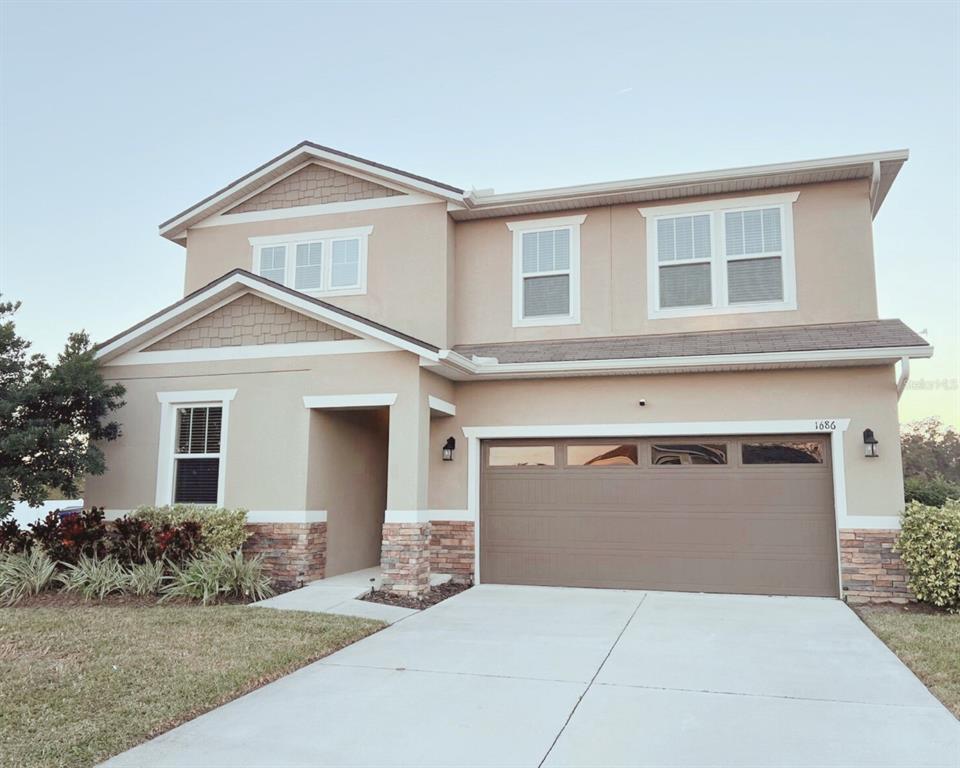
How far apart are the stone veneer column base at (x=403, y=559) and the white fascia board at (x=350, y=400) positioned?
1.76m

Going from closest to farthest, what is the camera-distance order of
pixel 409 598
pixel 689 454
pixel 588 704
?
pixel 588 704 → pixel 409 598 → pixel 689 454

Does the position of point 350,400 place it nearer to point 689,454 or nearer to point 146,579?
point 146,579

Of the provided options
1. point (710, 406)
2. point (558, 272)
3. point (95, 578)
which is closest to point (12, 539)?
point (95, 578)

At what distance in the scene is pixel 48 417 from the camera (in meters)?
11.2

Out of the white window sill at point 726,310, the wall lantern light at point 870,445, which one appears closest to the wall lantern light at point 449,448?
the white window sill at point 726,310

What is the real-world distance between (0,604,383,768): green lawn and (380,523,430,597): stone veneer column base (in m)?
1.66

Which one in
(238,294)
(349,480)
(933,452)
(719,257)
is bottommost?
(349,480)

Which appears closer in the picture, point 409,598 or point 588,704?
point 588,704

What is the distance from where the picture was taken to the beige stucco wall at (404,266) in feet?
41.5

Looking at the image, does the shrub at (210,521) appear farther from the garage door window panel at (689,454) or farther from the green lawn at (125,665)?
the garage door window panel at (689,454)

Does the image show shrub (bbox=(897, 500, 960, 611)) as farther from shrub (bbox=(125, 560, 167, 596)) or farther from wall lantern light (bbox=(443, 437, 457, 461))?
shrub (bbox=(125, 560, 167, 596))

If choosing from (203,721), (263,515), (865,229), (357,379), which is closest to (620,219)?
(865,229)

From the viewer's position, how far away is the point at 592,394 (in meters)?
11.8

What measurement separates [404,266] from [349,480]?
12.4ft
